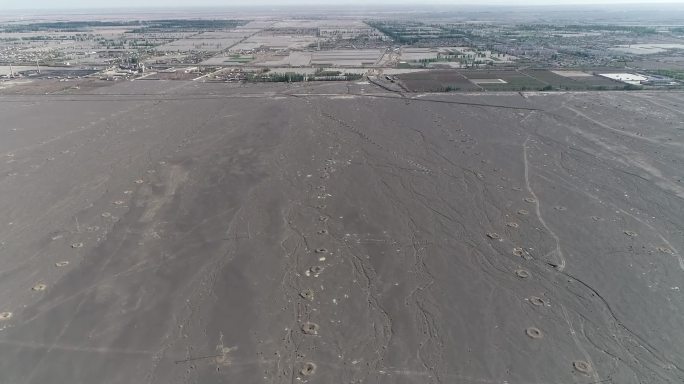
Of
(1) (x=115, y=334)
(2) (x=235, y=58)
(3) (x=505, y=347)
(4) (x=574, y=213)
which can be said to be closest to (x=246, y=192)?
(1) (x=115, y=334)

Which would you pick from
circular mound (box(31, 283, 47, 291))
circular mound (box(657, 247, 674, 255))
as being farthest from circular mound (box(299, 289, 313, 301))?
circular mound (box(657, 247, 674, 255))

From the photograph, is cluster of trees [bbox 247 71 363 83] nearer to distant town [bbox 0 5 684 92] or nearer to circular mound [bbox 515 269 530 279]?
distant town [bbox 0 5 684 92]

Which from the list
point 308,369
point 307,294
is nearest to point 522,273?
point 307,294

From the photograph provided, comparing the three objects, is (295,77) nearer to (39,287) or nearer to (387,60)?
(387,60)

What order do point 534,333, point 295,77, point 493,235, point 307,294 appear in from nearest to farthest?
point 534,333, point 307,294, point 493,235, point 295,77

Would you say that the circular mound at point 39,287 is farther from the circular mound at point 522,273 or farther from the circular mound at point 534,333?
the circular mound at point 522,273
